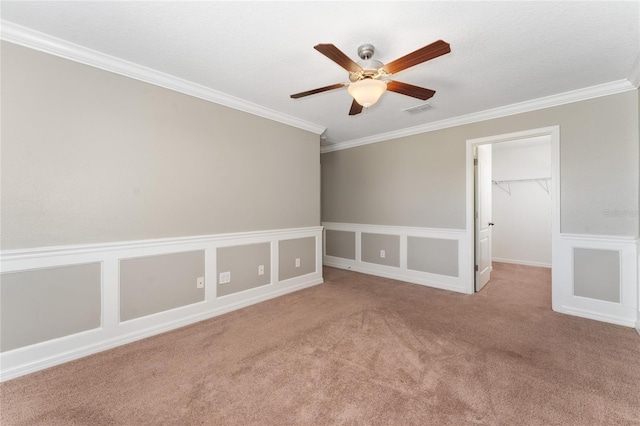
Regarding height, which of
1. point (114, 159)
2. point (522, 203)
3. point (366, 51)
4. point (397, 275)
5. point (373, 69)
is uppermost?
point (366, 51)

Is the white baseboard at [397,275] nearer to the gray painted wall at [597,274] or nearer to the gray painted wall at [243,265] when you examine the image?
the gray painted wall at [597,274]

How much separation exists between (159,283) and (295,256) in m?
1.83

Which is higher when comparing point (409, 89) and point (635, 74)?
point (635, 74)

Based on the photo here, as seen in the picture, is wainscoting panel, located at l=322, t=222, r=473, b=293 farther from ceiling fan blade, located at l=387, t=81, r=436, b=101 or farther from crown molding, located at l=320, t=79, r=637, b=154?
ceiling fan blade, located at l=387, t=81, r=436, b=101

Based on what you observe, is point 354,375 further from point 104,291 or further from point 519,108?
point 519,108

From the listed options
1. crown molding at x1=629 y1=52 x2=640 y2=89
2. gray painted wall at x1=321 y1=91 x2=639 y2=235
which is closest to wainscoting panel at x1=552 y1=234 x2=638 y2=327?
gray painted wall at x1=321 y1=91 x2=639 y2=235

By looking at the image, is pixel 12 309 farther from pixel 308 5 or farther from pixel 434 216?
pixel 434 216

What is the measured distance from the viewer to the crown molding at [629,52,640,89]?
7.88 ft

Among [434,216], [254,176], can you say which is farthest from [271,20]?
[434,216]

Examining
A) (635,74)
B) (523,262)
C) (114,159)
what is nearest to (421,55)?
(635,74)

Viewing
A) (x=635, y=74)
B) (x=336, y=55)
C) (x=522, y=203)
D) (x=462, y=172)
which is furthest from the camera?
(x=522, y=203)

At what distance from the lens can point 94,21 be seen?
1901 millimetres

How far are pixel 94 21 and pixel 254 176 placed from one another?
196 centimetres

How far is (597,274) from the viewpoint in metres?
3.00
